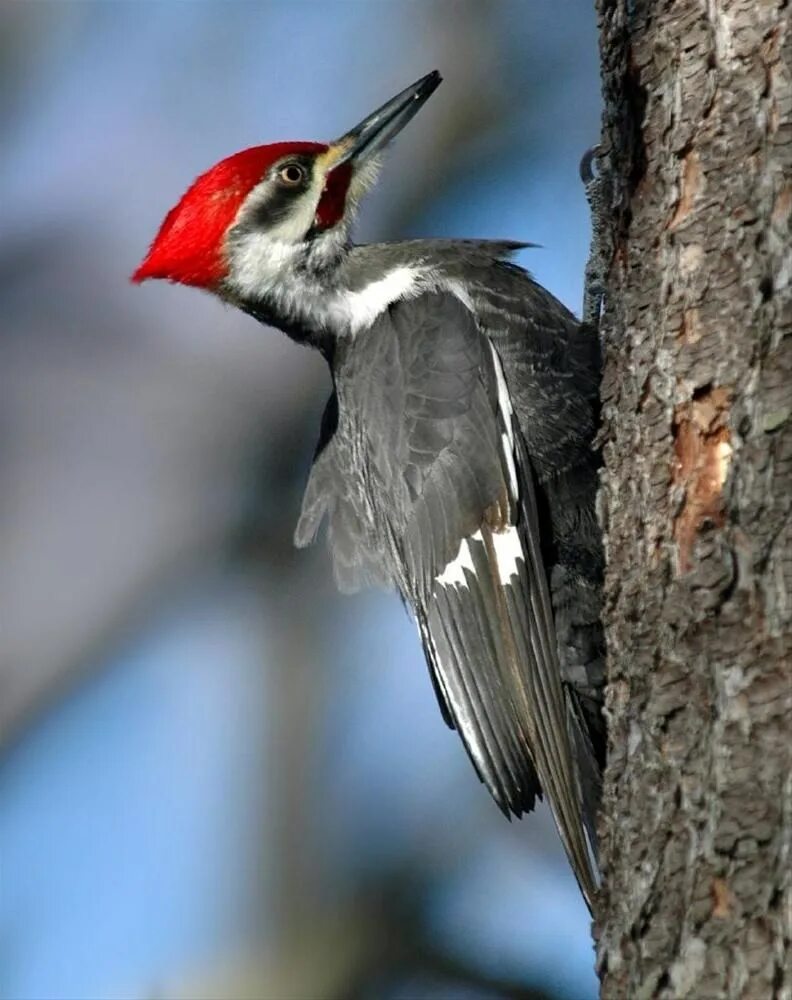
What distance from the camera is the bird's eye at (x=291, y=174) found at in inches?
133

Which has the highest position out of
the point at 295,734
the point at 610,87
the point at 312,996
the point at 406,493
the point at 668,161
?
the point at 610,87

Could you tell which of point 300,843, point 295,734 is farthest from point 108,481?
point 300,843

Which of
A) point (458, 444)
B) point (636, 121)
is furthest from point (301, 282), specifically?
point (636, 121)

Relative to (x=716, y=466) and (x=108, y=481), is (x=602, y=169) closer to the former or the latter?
(x=716, y=466)

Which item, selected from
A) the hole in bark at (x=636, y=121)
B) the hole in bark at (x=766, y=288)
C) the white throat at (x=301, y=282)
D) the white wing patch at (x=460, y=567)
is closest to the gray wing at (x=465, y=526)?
the white wing patch at (x=460, y=567)

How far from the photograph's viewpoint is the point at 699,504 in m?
1.82

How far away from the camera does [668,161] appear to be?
2023mm

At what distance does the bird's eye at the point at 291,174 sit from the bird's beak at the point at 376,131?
7cm

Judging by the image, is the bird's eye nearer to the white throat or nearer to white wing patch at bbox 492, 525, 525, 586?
the white throat

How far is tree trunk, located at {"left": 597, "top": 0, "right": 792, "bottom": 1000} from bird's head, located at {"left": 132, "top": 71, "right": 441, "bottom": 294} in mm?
1289

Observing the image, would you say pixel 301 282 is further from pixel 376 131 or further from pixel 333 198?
pixel 376 131

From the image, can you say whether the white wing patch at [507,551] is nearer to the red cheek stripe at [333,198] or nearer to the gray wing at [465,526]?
the gray wing at [465,526]

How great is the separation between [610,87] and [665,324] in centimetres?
50

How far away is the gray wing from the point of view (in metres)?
2.71
